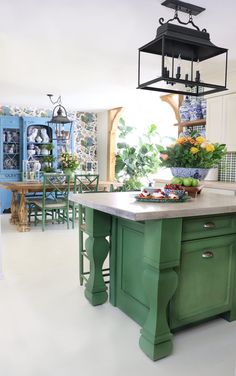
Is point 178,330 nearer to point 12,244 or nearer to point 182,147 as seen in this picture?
point 182,147

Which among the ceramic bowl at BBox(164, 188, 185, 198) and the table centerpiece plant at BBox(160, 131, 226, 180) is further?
the table centerpiece plant at BBox(160, 131, 226, 180)

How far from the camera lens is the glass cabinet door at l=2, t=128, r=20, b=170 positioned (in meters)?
7.09

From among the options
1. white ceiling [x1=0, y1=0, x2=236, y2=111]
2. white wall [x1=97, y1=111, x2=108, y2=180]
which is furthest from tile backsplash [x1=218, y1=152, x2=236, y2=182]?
white wall [x1=97, y1=111, x2=108, y2=180]

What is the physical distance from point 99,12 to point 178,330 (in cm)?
252

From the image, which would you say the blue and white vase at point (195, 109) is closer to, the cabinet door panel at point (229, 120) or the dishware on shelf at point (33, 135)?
the cabinet door panel at point (229, 120)

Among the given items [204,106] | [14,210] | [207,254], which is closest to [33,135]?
[14,210]

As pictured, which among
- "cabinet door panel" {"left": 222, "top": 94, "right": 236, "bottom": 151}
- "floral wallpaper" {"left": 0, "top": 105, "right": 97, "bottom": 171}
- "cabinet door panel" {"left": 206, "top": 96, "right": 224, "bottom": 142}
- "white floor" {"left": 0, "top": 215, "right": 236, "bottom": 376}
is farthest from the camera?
"floral wallpaper" {"left": 0, "top": 105, "right": 97, "bottom": 171}

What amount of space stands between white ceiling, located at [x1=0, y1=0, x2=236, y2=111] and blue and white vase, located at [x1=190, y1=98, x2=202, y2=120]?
969mm

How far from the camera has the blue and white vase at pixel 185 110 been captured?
5035 mm

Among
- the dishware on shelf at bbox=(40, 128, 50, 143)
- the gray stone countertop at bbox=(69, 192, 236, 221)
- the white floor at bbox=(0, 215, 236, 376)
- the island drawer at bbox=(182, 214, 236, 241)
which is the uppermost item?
the dishware on shelf at bbox=(40, 128, 50, 143)

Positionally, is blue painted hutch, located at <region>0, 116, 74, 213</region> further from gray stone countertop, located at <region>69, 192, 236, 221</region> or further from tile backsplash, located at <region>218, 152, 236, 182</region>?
gray stone countertop, located at <region>69, 192, 236, 221</region>

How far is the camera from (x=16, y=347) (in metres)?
2.09

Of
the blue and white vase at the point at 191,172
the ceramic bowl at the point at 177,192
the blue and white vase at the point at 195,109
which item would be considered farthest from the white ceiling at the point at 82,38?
the ceramic bowl at the point at 177,192

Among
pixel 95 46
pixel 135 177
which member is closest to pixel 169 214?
pixel 95 46
